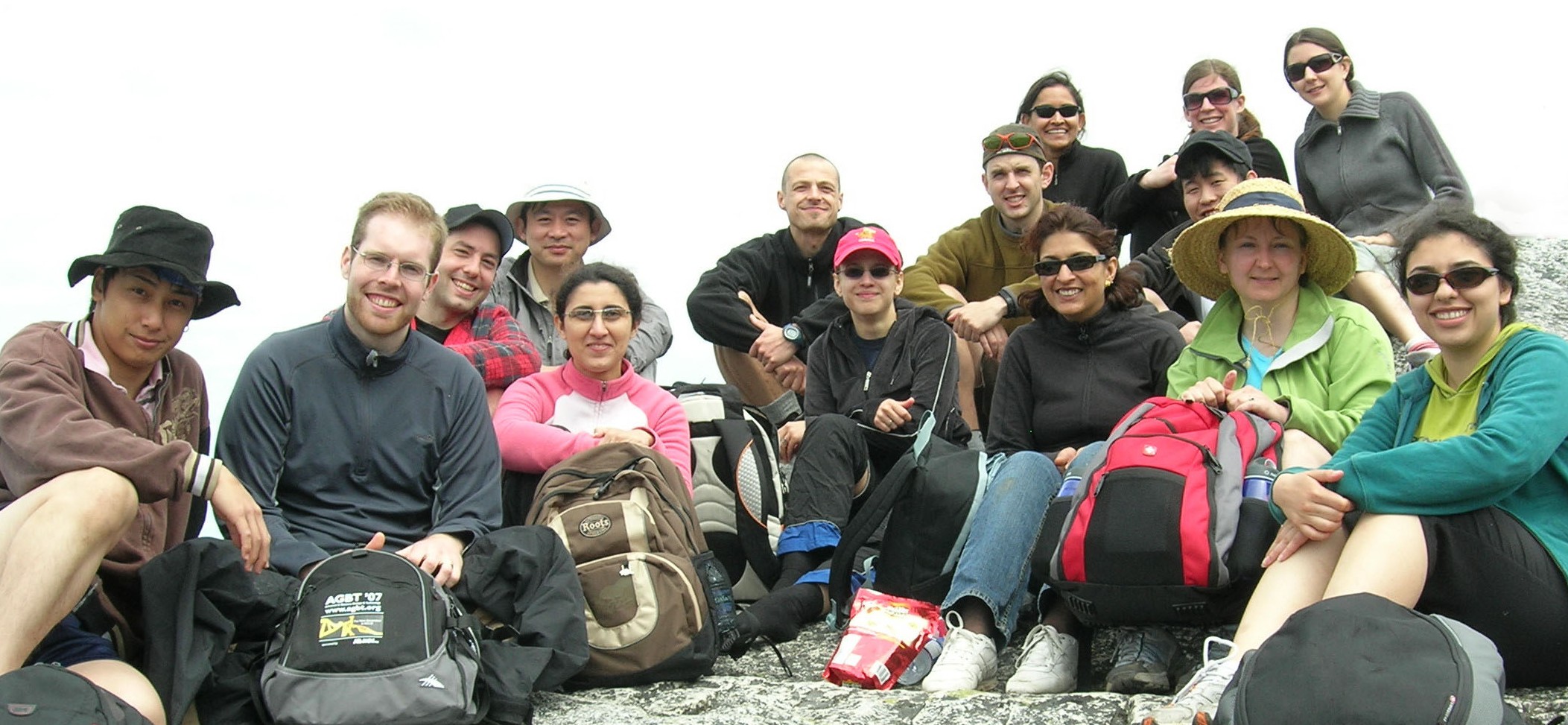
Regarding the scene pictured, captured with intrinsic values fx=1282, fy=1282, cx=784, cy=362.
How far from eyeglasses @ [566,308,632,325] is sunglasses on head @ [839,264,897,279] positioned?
3.80 feet

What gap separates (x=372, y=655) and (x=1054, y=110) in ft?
18.7

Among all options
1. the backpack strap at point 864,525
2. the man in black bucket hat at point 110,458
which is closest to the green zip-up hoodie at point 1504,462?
the backpack strap at point 864,525

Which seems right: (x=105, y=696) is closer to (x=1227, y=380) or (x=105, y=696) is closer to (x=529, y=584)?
(x=529, y=584)

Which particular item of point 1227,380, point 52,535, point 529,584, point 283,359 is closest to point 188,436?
point 283,359

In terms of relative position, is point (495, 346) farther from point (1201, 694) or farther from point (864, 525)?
point (1201, 694)

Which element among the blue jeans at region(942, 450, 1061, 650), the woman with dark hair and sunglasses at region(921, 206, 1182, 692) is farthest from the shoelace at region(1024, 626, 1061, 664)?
the blue jeans at region(942, 450, 1061, 650)

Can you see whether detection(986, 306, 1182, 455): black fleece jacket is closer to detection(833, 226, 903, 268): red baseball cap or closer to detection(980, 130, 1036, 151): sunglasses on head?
detection(833, 226, 903, 268): red baseball cap

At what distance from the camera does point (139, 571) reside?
397 cm

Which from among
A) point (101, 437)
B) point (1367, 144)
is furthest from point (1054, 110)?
point (101, 437)

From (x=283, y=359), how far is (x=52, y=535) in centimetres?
126

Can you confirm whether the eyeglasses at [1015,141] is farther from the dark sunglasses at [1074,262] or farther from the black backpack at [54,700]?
the black backpack at [54,700]

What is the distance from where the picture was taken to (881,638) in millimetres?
4770

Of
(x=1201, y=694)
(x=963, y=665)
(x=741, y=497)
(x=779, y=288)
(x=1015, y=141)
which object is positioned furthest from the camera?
(x=779, y=288)

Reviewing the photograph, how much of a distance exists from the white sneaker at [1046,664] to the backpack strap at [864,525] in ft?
2.57
